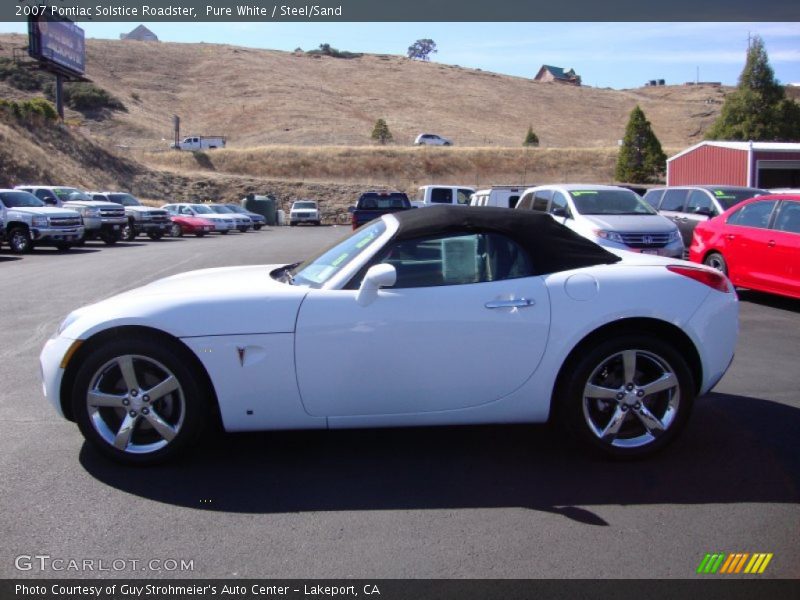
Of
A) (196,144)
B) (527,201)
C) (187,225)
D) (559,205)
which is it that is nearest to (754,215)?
(559,205)

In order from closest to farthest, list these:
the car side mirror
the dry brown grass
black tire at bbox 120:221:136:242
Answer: the car side mirror
black tire at bbox 120:221:136:242
the dry brown grass

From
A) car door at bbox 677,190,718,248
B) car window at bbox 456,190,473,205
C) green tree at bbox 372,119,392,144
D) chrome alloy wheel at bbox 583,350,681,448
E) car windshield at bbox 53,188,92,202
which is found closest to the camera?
chrome alloy wheel at bbox 583,350,681,448

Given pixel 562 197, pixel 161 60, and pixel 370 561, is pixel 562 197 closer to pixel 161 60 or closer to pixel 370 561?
pixel 370 561

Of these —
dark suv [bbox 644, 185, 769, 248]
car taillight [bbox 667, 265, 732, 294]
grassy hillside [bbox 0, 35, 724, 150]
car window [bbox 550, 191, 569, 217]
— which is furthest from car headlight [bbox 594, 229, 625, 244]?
grassy hillside [bbox 0, 35, 724, 150]

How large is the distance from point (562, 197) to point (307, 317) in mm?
10439

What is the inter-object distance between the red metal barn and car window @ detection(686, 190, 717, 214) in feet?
52.6

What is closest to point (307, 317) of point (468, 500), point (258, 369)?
point (258, 369)

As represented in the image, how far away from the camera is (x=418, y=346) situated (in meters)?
4.53

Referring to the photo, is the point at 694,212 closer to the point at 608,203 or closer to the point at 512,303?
the point at 608,203

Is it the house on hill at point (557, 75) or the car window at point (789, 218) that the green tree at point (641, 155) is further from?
the house on hill at point (557, 75)

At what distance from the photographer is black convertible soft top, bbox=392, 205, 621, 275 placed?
4.84 meters

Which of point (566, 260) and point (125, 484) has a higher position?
point (566, 260)

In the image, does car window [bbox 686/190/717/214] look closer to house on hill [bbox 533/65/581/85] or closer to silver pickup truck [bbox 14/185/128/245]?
silver pickup truck [bbox 14/185/128/245]

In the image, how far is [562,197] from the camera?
14.2 m
